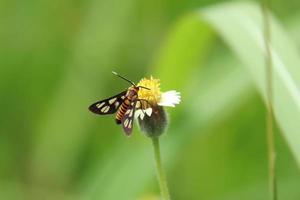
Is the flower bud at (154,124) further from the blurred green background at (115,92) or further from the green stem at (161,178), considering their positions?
the blurred green background at (115,92)

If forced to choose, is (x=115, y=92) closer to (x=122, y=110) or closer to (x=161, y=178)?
A: (x=122, y=110)

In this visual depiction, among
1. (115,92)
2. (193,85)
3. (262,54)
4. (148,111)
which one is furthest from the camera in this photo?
(115,92)

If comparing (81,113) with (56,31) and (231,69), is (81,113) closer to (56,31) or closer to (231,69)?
(56,31)

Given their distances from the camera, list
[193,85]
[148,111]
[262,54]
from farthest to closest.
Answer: [193,85]
[262,54]
[148,111]

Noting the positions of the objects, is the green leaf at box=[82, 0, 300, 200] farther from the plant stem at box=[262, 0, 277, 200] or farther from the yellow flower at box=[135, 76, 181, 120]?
the yellow flower at box=[135, 76, 181, 120]

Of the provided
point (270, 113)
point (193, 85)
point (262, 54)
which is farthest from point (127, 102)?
point (193, 85)

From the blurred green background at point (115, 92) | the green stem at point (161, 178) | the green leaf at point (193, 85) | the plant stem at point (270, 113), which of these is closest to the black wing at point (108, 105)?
the green stem at point (161, 178)

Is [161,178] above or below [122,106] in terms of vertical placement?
below
